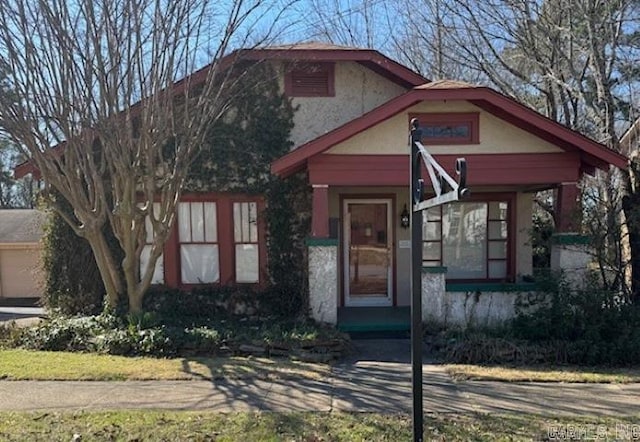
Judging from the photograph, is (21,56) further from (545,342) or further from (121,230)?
(545,342)

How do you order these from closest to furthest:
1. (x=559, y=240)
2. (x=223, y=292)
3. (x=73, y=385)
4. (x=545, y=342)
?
1. (x=73, y=385)
2. (x=545, y=342)
3. (x=559, y=240)
4. (x=223, y=292)

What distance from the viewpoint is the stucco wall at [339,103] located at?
10117 mm

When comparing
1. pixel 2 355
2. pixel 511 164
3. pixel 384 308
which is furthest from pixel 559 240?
pixel 2 355

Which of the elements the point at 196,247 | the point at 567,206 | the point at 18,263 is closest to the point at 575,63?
the point at 567,206

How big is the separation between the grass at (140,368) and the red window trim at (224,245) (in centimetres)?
300

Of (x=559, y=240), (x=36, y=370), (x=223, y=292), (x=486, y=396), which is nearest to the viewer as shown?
(x=486, y=396)

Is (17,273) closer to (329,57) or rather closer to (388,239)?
(388,239)

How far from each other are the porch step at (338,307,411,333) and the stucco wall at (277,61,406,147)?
380 centimetres

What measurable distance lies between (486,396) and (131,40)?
723 centimetres

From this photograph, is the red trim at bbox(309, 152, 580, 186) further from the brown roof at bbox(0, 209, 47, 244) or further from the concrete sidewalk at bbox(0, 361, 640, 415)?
the brown roof at bbox(0, 209, 47, 244)

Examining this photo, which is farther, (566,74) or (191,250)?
(566,74)

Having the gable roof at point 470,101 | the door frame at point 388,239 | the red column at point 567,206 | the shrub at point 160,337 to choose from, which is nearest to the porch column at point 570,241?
the red column at point 567,206

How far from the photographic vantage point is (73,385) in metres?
5.77

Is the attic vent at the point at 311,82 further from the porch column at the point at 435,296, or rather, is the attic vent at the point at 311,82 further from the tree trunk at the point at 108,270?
the tree trunk at the point at 108,270
